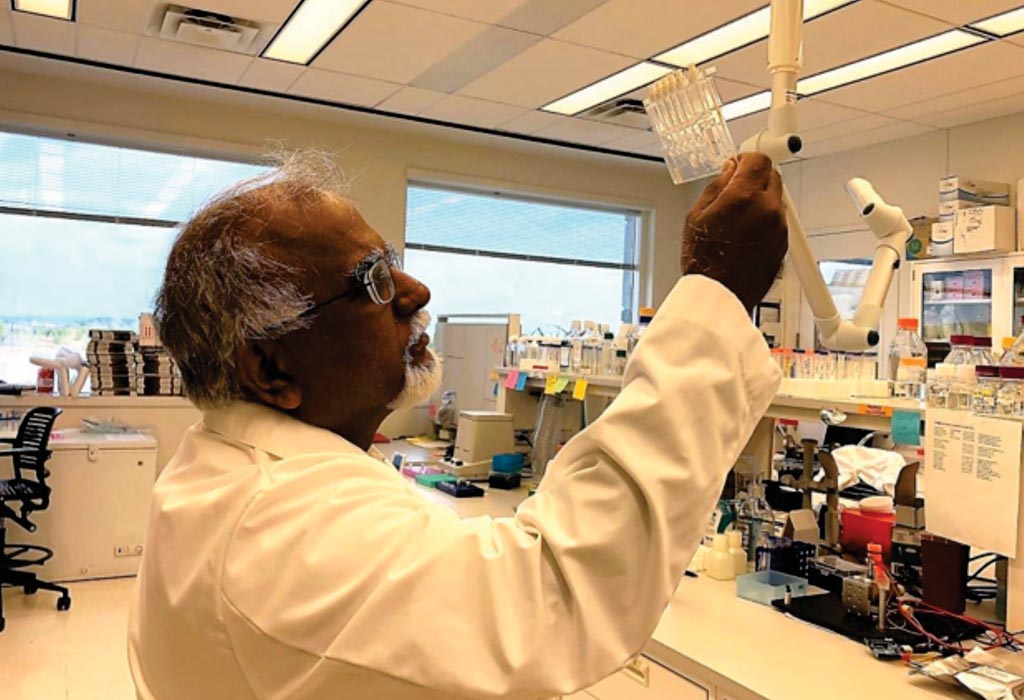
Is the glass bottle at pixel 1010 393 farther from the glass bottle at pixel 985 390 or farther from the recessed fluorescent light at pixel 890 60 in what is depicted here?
the recessed fluorescent light at pixel 890 60

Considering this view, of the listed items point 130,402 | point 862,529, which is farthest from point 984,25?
point 130,402

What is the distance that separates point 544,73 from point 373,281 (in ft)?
12.5

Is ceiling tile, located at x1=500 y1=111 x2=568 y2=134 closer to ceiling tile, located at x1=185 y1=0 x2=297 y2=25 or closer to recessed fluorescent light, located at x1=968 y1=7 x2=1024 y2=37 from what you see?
ceiling tile, located at x1=185 y1=0 x2=297 y2=25

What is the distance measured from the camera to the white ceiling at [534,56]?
11.6 feet

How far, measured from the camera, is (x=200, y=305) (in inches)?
31.2

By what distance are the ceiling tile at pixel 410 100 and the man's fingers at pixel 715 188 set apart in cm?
431

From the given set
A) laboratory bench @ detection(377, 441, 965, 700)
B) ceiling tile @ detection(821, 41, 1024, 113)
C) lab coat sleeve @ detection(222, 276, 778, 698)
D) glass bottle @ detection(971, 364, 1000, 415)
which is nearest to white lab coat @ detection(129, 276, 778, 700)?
lab coat sleeve @ detection(222, 276, 778, 698)

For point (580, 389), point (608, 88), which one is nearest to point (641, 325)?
point (580, 389)

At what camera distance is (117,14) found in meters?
3.80

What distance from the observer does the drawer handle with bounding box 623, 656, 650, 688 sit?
5.28 feet

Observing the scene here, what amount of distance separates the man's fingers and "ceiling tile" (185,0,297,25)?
334 centimetres

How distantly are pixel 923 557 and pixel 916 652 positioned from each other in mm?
292

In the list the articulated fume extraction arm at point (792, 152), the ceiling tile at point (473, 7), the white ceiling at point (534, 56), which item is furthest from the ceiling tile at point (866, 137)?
the articulated fume extraction arm at point (792, 152)

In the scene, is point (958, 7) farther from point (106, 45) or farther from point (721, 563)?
point (106, 45)
